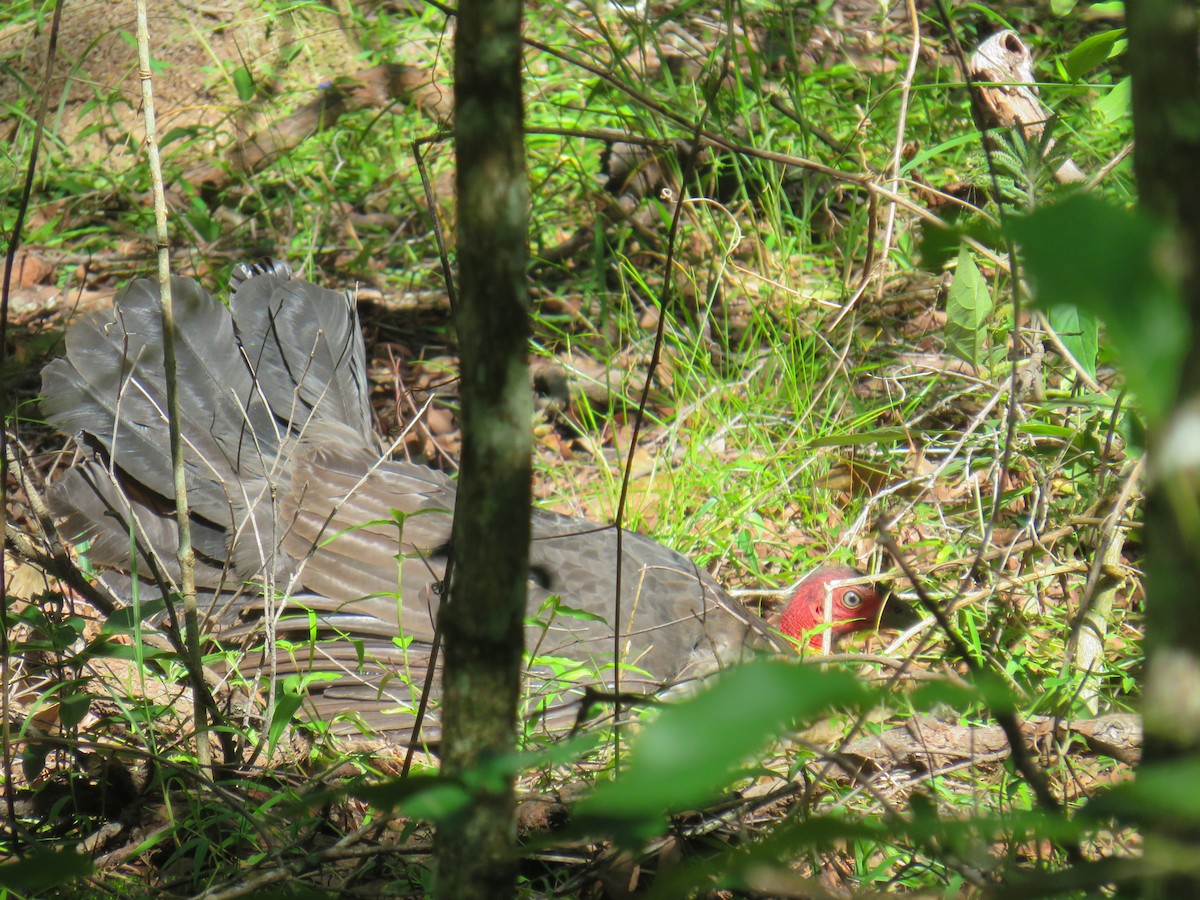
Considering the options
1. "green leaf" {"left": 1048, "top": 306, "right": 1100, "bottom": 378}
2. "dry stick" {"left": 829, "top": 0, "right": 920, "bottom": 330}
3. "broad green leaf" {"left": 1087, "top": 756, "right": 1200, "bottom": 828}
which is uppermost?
"dry stick" {"left": 829, "top": 0, "right": 920, "bottom": 330}

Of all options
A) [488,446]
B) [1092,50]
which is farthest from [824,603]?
[488,446]

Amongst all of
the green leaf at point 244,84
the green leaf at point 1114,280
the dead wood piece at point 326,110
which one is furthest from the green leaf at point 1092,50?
the green leaf at point 244,84

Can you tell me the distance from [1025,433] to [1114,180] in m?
1.20

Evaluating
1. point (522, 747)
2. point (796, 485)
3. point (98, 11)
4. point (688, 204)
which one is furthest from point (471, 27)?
point (98, 11)

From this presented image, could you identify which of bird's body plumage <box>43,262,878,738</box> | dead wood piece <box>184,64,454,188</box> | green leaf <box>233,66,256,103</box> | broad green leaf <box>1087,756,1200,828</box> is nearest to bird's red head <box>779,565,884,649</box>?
bird's body plumage <box>43,262,878,738</box>

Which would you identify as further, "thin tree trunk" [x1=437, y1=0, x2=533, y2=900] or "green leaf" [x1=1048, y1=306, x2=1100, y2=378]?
"green leaf" [x1=1048, y1=306, x2=1100, y2=378]

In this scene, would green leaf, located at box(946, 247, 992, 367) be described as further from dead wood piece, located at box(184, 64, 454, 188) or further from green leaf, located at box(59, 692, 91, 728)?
dead wood piece, located at box(184, 64, 454, 188)

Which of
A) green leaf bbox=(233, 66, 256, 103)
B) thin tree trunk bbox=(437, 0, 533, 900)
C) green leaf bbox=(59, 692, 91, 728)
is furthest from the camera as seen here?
green leaf bbox=(233, 66, 256, 103)

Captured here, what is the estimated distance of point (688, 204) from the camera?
3.97m

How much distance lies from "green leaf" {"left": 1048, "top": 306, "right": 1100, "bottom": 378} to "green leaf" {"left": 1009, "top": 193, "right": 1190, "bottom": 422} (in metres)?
2.35

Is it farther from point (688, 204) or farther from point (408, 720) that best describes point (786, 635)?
point (688, 204)

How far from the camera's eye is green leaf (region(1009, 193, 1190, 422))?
49 centimetres

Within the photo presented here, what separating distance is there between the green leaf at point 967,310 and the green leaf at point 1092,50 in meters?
0.49

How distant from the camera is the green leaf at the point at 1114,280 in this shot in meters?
0.49
